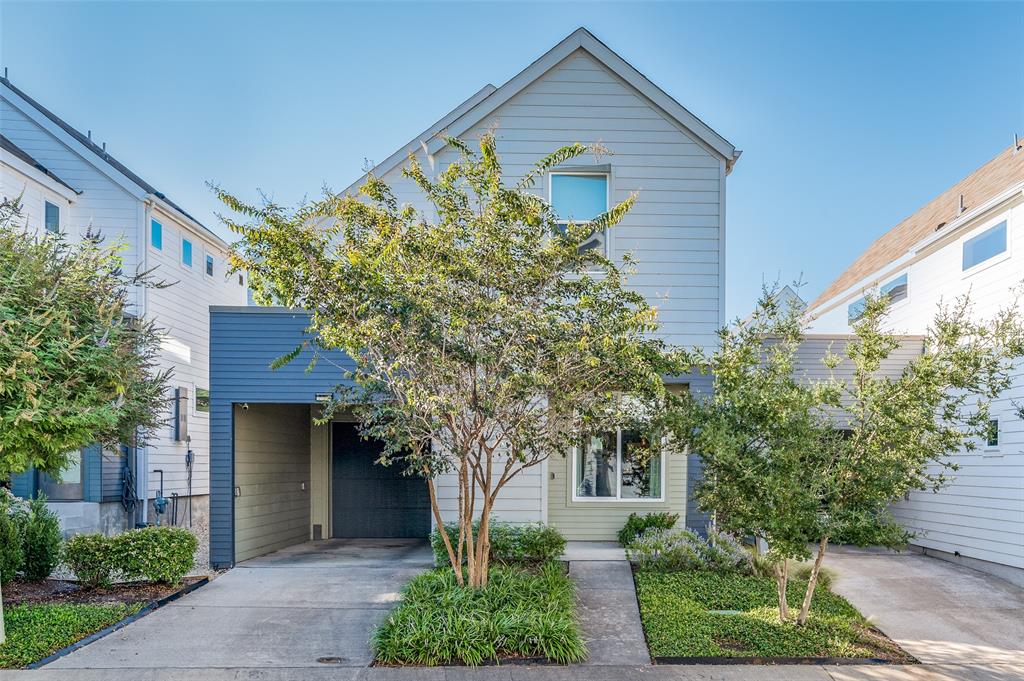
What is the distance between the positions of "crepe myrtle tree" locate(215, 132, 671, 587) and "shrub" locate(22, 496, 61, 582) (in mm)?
4718

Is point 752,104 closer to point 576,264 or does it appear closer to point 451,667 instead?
point 576,264

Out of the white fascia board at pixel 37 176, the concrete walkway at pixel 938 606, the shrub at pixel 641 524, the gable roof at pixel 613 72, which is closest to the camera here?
the concrete walkway at pixel 938 606

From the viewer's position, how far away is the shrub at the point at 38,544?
8938 millimetres

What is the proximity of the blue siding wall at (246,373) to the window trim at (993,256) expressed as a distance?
32.4 ft

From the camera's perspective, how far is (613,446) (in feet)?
38.7

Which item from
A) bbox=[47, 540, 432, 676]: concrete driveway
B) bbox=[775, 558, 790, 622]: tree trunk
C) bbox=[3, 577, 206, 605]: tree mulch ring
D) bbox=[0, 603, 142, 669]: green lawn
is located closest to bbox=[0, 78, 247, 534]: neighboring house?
bbox=[3, 577, 206, 605]: tree mulch ring

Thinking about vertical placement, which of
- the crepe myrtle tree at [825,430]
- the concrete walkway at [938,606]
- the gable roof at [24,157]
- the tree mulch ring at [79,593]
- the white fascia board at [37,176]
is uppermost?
the gable roof at [24,157]

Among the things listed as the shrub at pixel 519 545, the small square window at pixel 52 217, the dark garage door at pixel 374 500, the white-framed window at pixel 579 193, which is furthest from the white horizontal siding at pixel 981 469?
the small square window at pixel 52 217

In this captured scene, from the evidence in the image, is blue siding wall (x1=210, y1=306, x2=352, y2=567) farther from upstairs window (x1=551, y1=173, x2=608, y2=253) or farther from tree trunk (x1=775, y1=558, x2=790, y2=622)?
tree trunk (x1=775, y1=558, x2=790, y2=622)

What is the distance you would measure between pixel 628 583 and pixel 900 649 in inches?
117

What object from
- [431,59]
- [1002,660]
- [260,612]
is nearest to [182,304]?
[431,59]

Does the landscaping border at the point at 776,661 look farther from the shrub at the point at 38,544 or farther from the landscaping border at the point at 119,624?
the shrub at the point at 38,544

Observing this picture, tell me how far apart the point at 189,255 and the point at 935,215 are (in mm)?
16737

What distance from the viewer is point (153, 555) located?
8.64 metres
